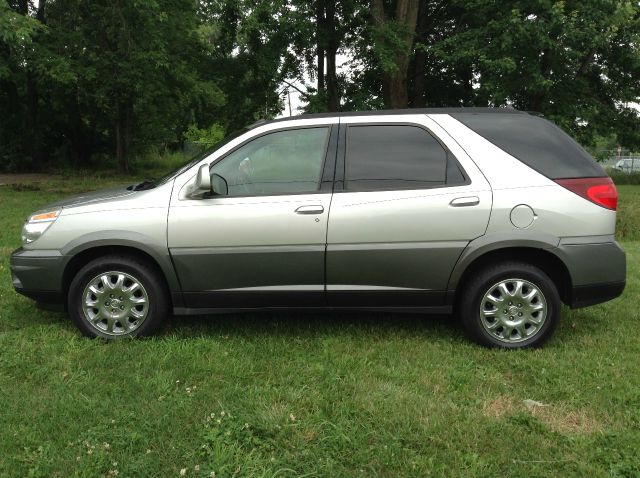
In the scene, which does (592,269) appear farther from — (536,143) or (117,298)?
(117,298)

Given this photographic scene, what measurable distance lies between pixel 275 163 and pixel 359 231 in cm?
82

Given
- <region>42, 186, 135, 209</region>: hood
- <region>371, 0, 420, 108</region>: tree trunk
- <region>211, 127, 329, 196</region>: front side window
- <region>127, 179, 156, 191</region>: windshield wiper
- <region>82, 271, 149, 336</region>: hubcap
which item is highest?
<region>371, 0, 420, 108</region>: tree trunk

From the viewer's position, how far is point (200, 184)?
3.84 metres

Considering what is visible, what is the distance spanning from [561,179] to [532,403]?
1611mm

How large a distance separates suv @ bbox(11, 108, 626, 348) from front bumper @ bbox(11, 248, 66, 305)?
0.04 feet

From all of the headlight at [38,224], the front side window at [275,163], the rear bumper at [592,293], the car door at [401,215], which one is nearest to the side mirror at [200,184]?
the front side window at [275,163]

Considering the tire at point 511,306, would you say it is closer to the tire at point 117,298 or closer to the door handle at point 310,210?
the door handle at point 310,210

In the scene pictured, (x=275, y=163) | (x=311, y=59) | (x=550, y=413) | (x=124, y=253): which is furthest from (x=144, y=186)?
(x=311, y=59)

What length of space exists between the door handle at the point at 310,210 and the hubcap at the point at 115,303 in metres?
1.32

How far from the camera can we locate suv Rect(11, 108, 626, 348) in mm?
3885

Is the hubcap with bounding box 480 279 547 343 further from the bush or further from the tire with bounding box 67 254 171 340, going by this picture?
the bush

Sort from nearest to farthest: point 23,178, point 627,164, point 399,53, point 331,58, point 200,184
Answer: point 200,184 < point 399,53 < point 331,58 < point 23,178 < point 627,164

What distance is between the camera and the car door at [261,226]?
3926mm

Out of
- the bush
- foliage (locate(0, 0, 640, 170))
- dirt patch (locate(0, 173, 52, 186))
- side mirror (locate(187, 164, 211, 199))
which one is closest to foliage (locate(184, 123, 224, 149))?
foliage (locate(0, 0, 640, 170))
